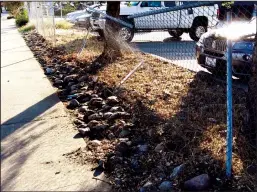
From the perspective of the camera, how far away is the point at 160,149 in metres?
3.68

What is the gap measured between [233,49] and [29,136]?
15.8 ft

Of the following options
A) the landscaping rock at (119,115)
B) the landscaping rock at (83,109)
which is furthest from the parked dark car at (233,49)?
the landscaping rock at (83,109)

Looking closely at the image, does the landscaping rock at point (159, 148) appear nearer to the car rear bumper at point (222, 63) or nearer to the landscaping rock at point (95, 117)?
the landscaping rock at point (95, 117)

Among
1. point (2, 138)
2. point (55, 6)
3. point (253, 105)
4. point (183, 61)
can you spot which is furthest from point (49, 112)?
point (55, 6)

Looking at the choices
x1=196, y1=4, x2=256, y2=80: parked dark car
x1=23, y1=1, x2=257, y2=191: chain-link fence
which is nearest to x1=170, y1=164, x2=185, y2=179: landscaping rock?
x1=23, y1=1, x2=257, y2=191: chain-link fence

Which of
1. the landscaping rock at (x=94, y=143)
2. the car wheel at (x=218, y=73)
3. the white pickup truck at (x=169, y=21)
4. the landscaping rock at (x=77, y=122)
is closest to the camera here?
the landscaping rock at (x=94, y=143)

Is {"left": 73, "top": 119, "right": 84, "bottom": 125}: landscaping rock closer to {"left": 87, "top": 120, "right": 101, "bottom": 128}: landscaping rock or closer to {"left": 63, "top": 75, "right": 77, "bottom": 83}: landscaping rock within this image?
{"left": 87, "top": 120, "right": 101, "bottom": 128}: landscaping rock

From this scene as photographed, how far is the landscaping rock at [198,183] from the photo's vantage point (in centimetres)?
300

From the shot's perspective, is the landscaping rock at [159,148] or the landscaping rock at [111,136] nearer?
the landscaping rock at [159,148]

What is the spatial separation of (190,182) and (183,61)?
6.36 m

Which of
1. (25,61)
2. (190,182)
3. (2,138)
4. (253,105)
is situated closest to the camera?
(2,138)

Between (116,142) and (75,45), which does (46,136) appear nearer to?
Answer: (116,142)

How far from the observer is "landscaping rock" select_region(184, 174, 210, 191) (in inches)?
118

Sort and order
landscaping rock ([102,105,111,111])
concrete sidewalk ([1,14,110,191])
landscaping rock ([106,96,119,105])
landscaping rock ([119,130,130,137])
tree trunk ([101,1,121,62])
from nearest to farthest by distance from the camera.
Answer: concrete sidewalk ([1,14,110,191]), landscaping rock ([119,130,130,137]), landscaping rock ([102,105,111,111]), landscaping rock ([106,96,119,105]), tree trunk ([101,1,121,62])
